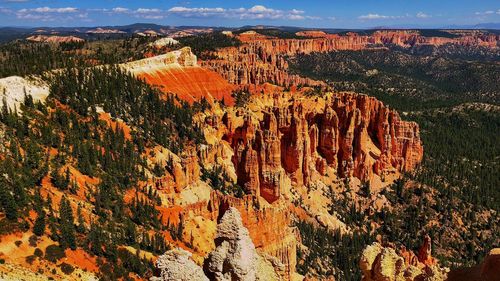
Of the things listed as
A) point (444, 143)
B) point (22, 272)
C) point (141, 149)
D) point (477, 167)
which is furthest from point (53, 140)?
point (444, 143)

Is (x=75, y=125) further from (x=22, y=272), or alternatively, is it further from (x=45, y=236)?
(x=22, y=272)

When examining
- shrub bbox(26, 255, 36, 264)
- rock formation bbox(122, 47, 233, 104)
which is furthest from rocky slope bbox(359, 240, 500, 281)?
rock formation bbox(122, 47, 233, 104)

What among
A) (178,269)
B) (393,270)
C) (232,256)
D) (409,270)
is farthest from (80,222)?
(409,270)

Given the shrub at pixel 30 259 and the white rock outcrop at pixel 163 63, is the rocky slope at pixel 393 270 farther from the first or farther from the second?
the white rock outcrop at pixel 163 63

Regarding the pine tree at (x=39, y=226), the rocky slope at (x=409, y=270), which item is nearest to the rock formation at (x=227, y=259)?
the rocky slope at (x=409, y=270)

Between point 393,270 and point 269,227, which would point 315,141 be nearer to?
point 269,227

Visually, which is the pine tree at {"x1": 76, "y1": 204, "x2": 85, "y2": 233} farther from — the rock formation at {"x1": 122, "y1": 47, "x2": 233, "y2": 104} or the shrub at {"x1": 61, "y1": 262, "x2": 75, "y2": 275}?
the rock formation at {"x1": 122, "y1": 47, "x2": 233, "y2": 104}
